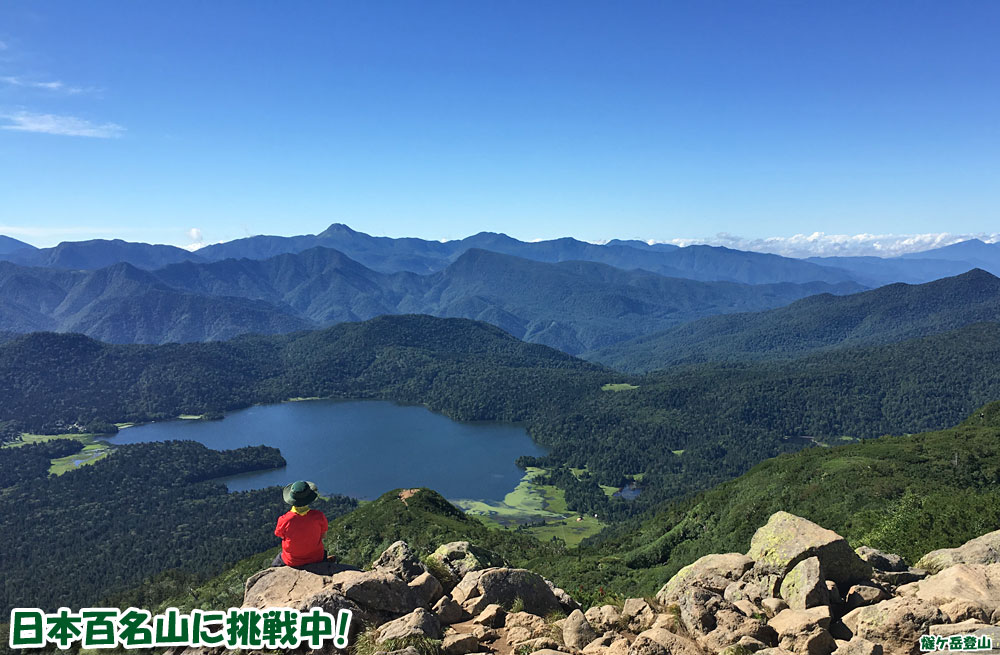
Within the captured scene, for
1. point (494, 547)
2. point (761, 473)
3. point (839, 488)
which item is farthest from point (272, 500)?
point (839, 488)

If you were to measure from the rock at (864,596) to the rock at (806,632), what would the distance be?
1.68m

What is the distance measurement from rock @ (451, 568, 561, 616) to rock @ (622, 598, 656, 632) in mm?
2349

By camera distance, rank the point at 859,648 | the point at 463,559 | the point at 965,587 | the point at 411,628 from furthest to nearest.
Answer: the point at 463,559 → the point at 411,628 → the point at 965,587 → the point at 859,648

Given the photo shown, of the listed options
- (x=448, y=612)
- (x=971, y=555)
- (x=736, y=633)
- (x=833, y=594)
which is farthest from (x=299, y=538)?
(x=971, y=555)

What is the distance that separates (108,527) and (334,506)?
60.1m

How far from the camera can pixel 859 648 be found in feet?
39.5

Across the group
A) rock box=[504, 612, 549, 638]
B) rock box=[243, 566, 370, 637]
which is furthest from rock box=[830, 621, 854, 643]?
rock box=[243, 566, 370, 637]

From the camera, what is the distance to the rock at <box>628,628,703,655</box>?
13.5 m

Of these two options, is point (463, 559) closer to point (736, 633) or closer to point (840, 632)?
point (736, 633)

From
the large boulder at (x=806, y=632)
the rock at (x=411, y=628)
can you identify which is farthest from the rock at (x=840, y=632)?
the rock at (x=411, y=628)

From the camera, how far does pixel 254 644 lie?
1297 centimetres

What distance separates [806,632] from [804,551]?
3.63 meters

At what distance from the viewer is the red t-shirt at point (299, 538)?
16.5 m

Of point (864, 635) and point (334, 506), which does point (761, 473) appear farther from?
point (334, 506)
